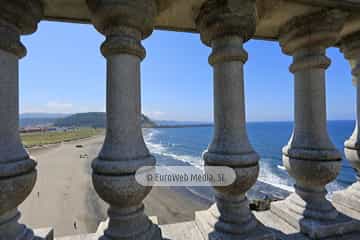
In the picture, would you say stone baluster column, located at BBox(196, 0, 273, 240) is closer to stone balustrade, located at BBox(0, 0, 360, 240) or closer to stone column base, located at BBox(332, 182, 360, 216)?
stone balustrade, located at BBox(0, 0, 360, 240)

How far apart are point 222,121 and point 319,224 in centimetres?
136

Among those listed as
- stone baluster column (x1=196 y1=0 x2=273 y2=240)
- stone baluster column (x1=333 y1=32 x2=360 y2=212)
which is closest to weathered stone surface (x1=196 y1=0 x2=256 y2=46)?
stone baluster column (x1=196 y1=0 x2=273 y2=240)

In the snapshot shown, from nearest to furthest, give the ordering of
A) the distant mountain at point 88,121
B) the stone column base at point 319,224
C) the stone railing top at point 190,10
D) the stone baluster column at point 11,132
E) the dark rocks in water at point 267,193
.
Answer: the stone baluster column at point 11,132 → the stone railing top at point 190,10 → the stone column base at point 319,224 → the dark rocks in water at point 267,193 → the distant mountain at point 88,121

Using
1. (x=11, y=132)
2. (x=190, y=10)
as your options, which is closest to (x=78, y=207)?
(x=11, y=132)

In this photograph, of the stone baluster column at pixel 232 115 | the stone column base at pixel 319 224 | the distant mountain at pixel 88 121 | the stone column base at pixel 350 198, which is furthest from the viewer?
the distant mountain at pixel 88 121

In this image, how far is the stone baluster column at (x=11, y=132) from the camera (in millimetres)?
1305

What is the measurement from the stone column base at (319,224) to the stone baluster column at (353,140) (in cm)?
40

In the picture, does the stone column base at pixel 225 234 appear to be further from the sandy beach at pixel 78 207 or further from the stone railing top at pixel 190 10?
the sandy beach at pixel 78 207

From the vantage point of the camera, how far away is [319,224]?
1963mm

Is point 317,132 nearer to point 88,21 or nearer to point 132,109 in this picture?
point 132,109

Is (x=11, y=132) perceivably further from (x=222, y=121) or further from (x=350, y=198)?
(x=350, y=198)

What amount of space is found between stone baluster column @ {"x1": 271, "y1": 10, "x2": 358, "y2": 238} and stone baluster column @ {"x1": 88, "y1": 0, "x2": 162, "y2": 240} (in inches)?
58.8

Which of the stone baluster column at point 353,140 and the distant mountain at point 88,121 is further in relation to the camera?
the distant mountain at point 88,121

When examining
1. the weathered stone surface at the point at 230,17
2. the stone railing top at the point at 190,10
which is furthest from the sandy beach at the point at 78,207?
the weathered stone surface at the point at 230,17
